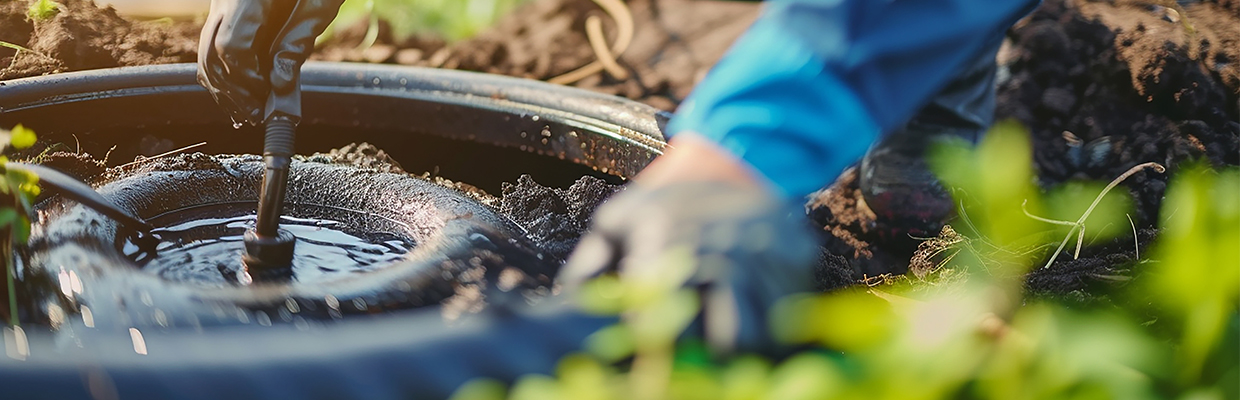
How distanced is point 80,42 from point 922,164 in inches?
75.3

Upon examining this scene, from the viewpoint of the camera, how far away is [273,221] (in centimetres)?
111

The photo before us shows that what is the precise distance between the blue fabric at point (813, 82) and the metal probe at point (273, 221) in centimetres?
50

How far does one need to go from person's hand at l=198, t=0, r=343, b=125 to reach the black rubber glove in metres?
0.52

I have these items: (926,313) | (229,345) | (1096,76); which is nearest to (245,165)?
(229,345)

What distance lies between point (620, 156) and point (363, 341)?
106cm

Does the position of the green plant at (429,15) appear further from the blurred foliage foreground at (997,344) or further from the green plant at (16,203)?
the blurred foliage foreground at (997,344)

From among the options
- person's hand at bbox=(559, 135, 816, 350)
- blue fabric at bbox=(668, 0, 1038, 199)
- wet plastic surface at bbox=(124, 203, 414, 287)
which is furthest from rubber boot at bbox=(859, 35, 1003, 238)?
person's hand at bbox=(559, 135, 816, 350)

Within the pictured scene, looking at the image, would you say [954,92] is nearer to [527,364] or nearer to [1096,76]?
[1096,76]

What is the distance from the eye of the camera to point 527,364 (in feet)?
1.97

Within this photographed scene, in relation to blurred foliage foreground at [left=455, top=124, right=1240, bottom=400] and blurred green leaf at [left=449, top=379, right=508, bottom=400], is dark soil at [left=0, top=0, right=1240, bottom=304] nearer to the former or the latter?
blurred green leaf at [left=449, top=379, right=508, bottom=400]

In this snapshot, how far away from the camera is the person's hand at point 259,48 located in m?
0.99

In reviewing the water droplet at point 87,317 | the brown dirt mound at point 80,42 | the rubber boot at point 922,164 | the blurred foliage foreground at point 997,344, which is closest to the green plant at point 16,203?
the water droplet at point 87,317

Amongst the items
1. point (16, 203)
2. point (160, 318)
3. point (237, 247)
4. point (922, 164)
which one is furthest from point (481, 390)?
point (922, 164)

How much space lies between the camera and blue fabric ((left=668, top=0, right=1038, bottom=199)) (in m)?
0.82
